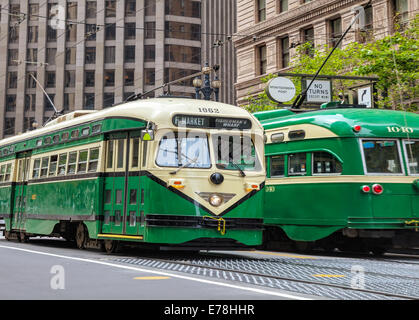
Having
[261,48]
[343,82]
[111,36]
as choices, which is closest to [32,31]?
[111,36]

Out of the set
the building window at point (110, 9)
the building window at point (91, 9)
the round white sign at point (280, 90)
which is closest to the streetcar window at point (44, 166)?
the round white sign at point (280, 90)

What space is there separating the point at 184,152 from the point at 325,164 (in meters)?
3.69

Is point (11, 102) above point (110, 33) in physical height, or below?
below

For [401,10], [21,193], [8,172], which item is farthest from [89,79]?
[21,193]

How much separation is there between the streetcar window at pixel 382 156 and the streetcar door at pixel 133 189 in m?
4.98

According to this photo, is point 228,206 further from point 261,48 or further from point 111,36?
point 111,36

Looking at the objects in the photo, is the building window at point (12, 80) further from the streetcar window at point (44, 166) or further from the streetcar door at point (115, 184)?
the streetcar door at point (115, 184)

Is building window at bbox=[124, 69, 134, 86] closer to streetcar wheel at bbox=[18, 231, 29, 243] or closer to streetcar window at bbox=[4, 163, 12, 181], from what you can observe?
streetcar window at bbox=[4, 163, 12, 181]

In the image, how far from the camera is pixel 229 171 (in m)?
13.5

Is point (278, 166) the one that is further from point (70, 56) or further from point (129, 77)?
point (70, 56)

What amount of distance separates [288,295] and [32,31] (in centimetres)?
7293

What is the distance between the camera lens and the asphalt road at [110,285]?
747 cm

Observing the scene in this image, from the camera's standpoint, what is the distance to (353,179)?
14.5 metres

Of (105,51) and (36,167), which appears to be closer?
(36,167)
